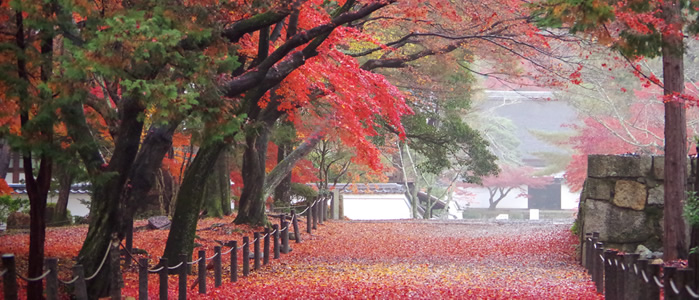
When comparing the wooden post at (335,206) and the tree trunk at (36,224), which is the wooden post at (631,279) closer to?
the tree trunk at (36,224)

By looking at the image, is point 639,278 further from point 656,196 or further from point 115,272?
point 656,196

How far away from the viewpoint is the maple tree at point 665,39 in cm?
739

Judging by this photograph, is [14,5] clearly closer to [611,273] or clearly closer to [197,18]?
[197,18]

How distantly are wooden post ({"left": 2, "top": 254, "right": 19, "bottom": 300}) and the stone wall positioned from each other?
10070mm

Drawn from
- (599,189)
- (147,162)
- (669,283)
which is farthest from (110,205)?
(599,189)

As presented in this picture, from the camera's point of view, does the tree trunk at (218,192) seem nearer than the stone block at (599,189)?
No

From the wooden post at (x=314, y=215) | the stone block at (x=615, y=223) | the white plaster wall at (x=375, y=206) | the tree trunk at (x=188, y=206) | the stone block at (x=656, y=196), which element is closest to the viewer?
the tree trunk at (x=188, y=206)

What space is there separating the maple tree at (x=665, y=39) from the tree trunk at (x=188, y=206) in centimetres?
543

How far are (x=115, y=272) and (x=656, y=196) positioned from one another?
941 cm

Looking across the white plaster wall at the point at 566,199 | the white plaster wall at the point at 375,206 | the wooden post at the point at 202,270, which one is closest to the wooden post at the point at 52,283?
the wooden post at the point at 202,270

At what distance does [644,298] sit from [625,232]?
702 cm

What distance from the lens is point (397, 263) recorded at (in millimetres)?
14477

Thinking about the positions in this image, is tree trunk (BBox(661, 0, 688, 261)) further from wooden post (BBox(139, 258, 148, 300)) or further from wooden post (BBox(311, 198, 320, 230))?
wooden post (BBox(311, 198, 320, 230))

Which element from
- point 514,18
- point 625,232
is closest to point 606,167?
point 625,232
